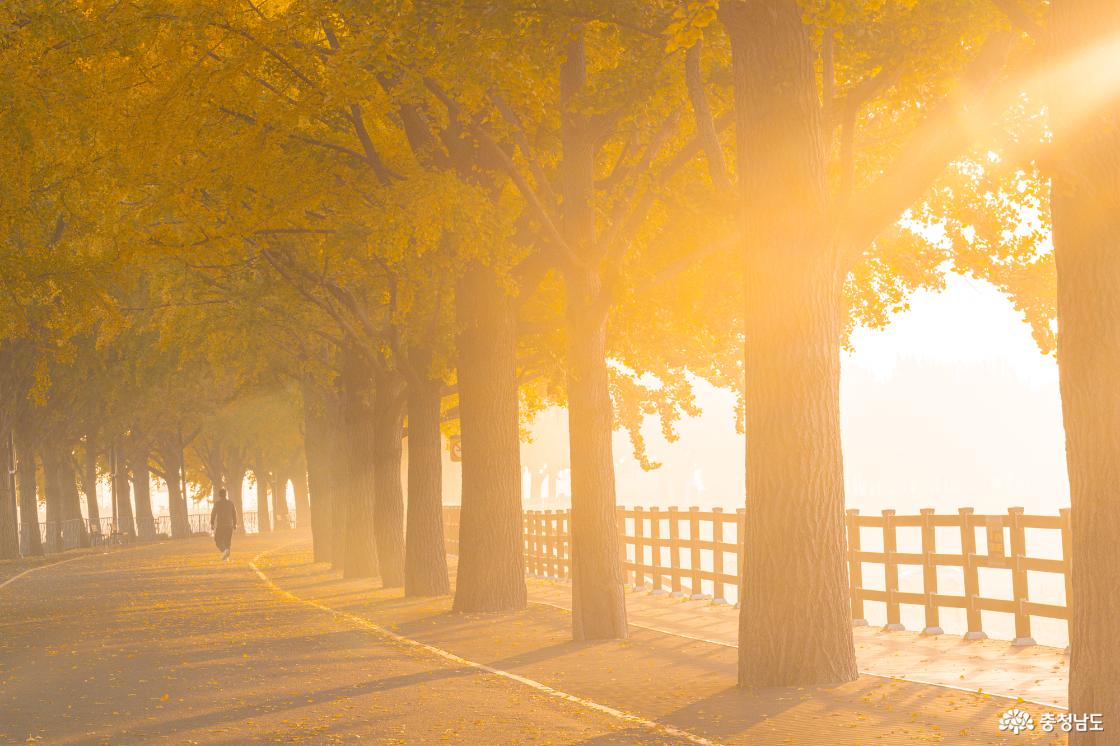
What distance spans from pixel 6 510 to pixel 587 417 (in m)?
30.4

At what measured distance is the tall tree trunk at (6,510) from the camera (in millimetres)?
42250

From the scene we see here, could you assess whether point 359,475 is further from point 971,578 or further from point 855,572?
point 971,578

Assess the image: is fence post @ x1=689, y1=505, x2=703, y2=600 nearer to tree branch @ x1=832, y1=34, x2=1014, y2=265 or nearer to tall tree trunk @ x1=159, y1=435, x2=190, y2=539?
tree branch @ x1=832, y1=34, x2=1014, y2=265

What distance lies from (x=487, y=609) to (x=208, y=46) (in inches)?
325

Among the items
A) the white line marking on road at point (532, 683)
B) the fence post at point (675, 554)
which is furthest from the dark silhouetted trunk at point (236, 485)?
the white line marking on road at point (532, 683)

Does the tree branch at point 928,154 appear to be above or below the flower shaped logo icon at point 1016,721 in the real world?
above

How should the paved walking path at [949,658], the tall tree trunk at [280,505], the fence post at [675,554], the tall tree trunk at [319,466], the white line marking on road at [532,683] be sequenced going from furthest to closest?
the tall tree trunk at [280,505]
the tall tree trunk at [319,466]
the fence post at [675,554]
the paved walking path at [949,658]
the white line marking on road at [532,683]

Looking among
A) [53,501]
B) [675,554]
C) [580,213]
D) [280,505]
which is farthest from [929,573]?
[280,505]

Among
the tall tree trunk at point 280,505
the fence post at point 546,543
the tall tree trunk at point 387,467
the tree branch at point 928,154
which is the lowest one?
the tall tree trunk at point 280,505

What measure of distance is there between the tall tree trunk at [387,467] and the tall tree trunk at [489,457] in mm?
6804

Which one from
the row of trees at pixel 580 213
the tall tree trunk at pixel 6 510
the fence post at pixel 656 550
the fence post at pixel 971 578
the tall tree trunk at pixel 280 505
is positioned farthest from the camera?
the tall tree trunk at pixel 280 505

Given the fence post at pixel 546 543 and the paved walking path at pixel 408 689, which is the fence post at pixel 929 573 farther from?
the fence post at pixel 546 543

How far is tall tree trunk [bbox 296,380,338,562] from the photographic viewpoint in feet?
120

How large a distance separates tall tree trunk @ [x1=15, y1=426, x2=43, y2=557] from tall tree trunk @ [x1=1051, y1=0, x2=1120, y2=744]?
42891 millimetres
